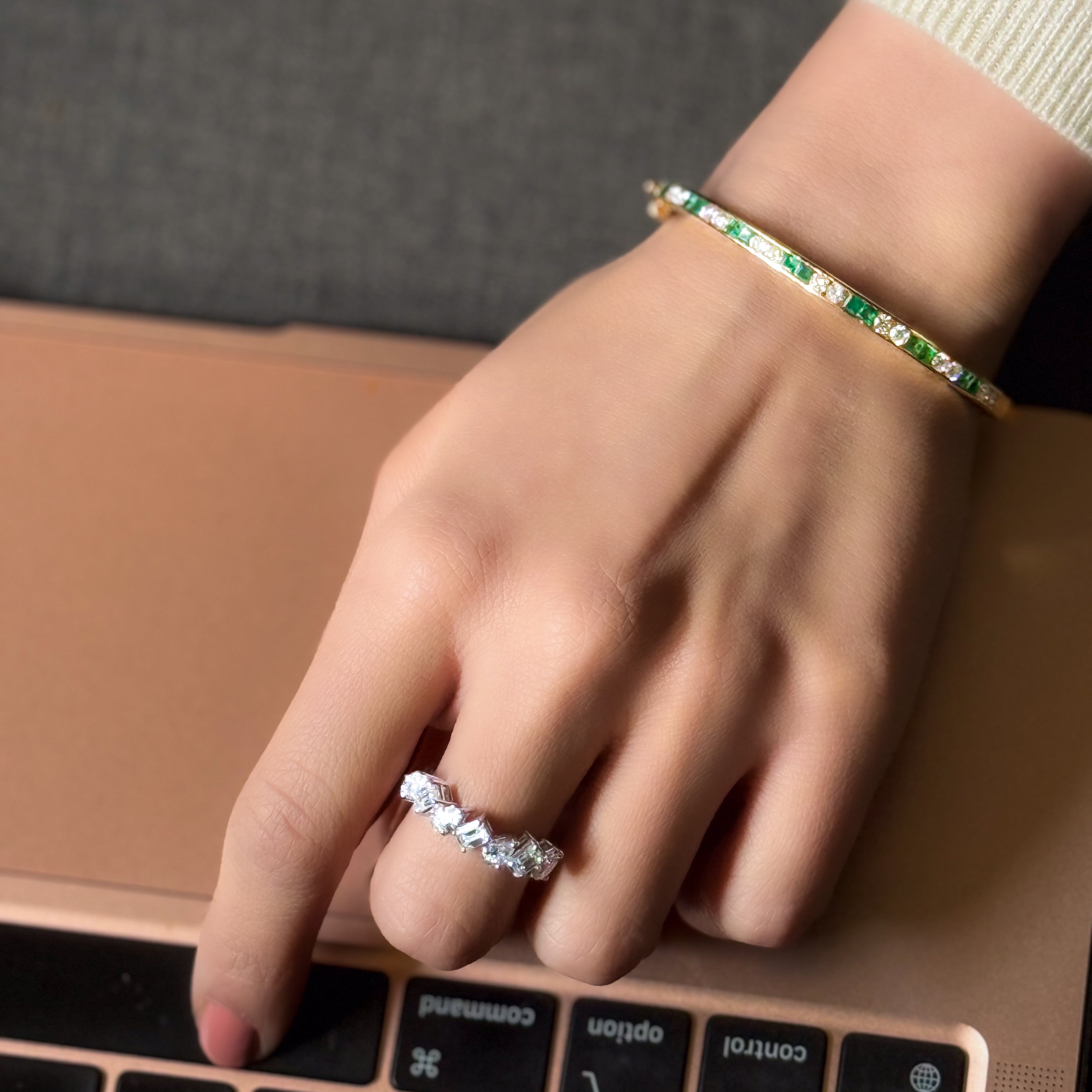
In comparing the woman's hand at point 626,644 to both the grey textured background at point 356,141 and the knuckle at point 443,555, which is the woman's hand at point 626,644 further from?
the grey textured background at point 356,141

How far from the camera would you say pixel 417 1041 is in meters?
0.46

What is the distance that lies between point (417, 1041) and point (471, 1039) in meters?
0.02

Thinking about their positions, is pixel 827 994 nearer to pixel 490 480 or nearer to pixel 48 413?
pixel 490 480

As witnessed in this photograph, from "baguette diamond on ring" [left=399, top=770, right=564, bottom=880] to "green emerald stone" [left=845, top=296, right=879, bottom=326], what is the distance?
27 centimetres

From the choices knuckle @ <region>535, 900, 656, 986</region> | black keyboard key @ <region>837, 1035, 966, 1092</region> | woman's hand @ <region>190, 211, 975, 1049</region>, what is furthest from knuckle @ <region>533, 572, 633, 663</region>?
black keyboard key @ <region>837, 1035, 966, 1092</region>

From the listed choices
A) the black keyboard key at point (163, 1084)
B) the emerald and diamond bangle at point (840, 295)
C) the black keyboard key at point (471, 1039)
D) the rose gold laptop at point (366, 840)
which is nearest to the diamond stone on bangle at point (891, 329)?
the emerald and diamond bangle at point (840, 295)

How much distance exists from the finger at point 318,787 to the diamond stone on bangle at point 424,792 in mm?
20

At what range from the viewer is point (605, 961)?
0.43m

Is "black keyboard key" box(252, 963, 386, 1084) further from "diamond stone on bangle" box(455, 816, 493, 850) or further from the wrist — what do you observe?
the wrist

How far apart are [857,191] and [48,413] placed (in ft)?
1.36

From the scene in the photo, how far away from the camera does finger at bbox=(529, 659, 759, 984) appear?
0.43m

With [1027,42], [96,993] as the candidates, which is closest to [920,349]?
[1027,42]

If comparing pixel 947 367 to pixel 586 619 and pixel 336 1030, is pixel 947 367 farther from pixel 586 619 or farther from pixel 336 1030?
pixel 336 1030

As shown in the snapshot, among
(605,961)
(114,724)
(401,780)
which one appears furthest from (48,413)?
(605,961)
